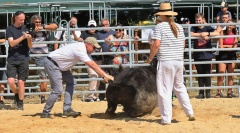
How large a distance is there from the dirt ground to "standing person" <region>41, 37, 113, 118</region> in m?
0.33

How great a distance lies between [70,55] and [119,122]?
1.35 m

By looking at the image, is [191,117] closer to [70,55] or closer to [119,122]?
[119,122]

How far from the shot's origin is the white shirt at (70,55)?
9.10 meters

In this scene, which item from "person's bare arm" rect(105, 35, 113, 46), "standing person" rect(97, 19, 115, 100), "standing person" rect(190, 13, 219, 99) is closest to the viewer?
"person's bare arm" rect(105, 35, 113, 46)

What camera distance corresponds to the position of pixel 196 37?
12.6 metres

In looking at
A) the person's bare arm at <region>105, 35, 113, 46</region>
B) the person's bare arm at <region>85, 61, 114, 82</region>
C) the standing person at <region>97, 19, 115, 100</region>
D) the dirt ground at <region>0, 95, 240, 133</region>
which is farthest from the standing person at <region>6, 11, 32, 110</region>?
the person's bare arm at <region>85, 61, 114, 82</region>

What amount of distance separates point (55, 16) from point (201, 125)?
8946 mm

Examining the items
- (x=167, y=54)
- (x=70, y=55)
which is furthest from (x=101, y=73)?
Answer: (x=167, y=54)

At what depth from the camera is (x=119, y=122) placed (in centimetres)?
910

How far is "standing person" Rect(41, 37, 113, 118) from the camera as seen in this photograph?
9.12 m

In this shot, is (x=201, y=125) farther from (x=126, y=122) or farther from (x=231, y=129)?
(x=126, y=122)

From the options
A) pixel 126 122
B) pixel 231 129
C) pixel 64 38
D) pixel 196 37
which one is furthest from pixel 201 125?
pixel 64 38

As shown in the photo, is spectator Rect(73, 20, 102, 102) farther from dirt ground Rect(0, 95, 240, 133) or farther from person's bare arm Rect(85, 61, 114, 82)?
person's bare arm Rect(85, 61, 114, 82)

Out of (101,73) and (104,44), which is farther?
(104,44)
